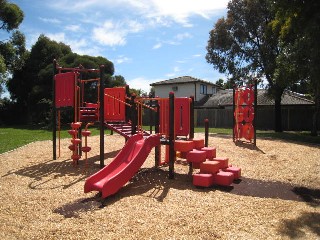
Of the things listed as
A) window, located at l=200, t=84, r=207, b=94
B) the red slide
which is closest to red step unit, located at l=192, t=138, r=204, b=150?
the red slide

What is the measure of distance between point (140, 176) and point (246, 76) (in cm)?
2255

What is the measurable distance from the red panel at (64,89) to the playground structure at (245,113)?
314 inches

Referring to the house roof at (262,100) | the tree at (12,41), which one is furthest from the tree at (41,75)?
the house roof at (262,100)

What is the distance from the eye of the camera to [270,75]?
25.9 meters

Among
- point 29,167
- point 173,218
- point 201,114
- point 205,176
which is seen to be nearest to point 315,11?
point 205,176

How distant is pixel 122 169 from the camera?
729 centimetres

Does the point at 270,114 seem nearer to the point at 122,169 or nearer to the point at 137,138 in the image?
the point at 137,138

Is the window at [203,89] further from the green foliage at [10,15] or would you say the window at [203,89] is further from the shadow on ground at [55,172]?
the shadow on ground at [55,172]

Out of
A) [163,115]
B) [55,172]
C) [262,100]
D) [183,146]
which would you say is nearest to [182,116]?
[163,115]

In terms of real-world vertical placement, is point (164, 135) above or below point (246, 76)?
below

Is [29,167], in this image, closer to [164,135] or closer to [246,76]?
[164,135]

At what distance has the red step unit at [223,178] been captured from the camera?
7498mm

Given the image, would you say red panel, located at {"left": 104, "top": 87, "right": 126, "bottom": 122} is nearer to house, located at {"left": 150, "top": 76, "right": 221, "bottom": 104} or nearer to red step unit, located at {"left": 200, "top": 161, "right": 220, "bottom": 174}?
red step unit, located at {"left": 200, "top": 161, "right": 220, "bottom": 174}

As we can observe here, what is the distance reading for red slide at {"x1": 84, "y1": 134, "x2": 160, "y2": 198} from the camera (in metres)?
6.63
